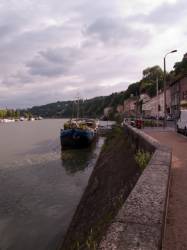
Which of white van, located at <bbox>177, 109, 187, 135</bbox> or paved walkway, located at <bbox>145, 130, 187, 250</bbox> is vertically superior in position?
white van, located at <bbox>177, 109, 187, 135</bbox>

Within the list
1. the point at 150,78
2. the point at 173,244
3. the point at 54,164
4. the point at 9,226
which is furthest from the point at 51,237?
the point at 150,78

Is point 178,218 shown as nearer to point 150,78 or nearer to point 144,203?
point 144,203

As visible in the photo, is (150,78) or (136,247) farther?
(150,78)

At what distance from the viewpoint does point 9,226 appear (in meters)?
11.6

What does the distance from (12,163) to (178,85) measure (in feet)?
158

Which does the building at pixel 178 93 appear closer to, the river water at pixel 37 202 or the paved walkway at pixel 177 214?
the river water at pixel 37 202

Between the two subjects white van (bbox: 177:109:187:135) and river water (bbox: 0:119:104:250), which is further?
white van (bbox: 177:109:187:135)

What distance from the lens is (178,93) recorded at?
65938mm

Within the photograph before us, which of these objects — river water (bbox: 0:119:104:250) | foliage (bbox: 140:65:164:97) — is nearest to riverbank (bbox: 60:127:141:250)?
river water (bbox: 0:119:104:250)

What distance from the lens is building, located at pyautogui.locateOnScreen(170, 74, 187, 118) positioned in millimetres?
60184

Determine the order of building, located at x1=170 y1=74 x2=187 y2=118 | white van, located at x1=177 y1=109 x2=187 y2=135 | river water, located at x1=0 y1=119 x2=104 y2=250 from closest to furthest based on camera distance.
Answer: river water, located at x1=0 y1=119 x2=104 y2=250, white van, located at x1=177 y1=109 x2=187 y2=135, building, located at x1=170 y1=74 x2=187 y2=118

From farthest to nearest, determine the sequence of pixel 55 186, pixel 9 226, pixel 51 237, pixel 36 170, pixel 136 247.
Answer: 1. pixel 36 170
2. pixel 55 186
3. pixel 9 226
4. pixel 51 237
5. pixel 136 247

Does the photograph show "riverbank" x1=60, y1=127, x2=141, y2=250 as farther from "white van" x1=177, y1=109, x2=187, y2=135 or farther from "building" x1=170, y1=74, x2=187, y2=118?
"building" x1=170, y1=74, x2=187, y2=118

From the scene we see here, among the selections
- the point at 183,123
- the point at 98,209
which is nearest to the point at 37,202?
the point at 98,209
